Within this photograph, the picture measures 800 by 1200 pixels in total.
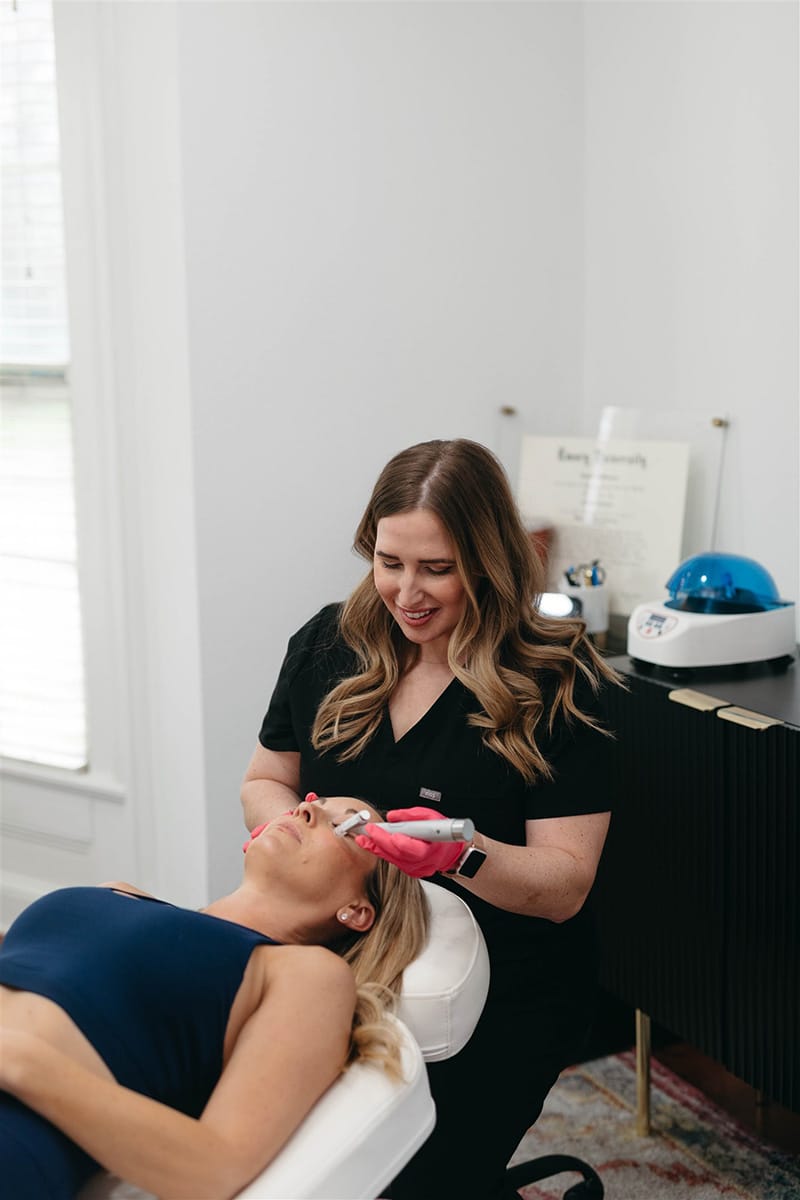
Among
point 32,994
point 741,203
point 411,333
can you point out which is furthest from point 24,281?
point 32,994

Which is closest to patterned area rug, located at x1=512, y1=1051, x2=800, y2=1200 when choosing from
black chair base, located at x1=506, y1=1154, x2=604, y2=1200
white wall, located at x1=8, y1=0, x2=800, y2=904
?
black chair base, located at x1=506, y1=1154, x2=604, y2=1200

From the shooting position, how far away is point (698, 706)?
2012mm

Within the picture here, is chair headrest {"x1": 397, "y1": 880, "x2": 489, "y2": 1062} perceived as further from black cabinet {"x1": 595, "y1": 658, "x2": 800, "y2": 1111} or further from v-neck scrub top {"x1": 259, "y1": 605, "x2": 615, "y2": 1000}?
black cabinet {"x1": 595, "y1": 658, "x2": 800, "y2": 1111}

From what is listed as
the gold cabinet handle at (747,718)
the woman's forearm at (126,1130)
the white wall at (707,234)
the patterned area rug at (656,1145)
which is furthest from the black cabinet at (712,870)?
the woman's forearm at (126,1130)

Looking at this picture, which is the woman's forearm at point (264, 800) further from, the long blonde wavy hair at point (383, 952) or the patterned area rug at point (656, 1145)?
the patterned area rug at point (656, 1145)

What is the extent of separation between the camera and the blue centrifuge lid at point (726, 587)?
2242 millimetres

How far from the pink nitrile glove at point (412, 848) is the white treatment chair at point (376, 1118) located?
12 cm

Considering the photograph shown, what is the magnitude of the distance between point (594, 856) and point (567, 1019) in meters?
0.24

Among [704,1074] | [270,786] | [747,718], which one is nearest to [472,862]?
[270,786]

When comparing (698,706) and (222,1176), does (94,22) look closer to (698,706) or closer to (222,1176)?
(698,706)

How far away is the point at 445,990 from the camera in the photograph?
54.6 inches

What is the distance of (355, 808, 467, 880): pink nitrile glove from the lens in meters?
1.34

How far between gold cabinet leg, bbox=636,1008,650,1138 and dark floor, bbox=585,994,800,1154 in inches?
7.4

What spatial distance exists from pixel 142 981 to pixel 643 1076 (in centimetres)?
133
